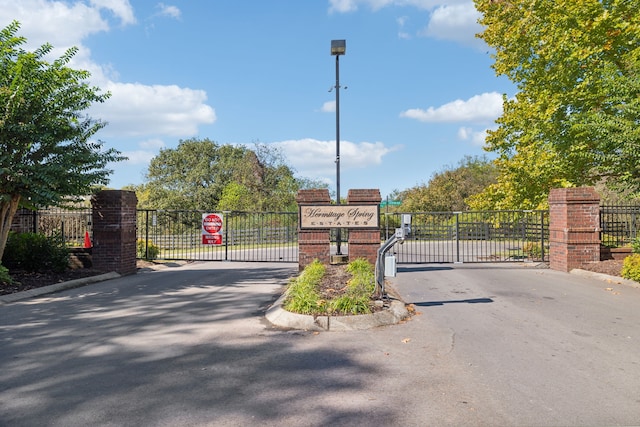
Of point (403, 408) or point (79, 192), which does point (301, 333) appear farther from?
point (79, 192)

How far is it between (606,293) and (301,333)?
7.19 m

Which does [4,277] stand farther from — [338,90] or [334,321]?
[338,90]

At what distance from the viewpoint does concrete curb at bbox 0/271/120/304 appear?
8793mm

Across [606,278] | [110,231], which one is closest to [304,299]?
[110,231]

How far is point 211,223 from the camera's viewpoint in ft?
50.8

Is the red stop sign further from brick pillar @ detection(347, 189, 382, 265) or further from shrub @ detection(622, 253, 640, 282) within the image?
shrub @ detection(622, 253, 640, 282)

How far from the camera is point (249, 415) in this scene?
3.69m

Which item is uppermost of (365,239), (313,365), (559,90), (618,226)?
(559,90)

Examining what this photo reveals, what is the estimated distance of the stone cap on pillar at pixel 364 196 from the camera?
488 inches

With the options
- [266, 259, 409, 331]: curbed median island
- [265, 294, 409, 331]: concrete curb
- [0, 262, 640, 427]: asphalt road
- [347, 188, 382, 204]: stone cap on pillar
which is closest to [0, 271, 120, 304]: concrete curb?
[0, 262, 640, 427]: asphalt road

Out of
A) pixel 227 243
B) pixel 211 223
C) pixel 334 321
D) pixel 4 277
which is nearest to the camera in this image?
pixel 334 321

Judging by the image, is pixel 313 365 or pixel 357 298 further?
pixel 357 298

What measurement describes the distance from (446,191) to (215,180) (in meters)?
23.7

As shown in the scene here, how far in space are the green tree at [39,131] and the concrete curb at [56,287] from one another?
1699 millimetres
